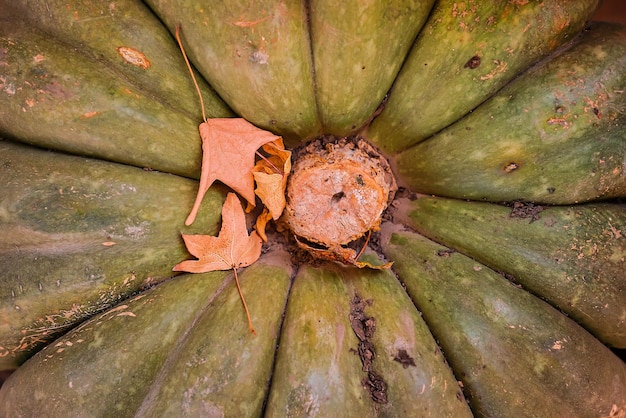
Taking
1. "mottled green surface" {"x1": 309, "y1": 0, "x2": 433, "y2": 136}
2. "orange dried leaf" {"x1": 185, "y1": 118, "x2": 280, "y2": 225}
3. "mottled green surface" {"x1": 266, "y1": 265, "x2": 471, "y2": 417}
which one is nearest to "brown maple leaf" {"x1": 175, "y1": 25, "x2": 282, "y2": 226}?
"orange dried leaf" {"x1": 185, "y1": 118, "x2": 280, "y2": 225}

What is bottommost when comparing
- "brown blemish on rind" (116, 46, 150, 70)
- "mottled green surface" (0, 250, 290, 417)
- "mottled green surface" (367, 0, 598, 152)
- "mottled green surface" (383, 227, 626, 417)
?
"mottled green surface" (0, 250, 290, 417)

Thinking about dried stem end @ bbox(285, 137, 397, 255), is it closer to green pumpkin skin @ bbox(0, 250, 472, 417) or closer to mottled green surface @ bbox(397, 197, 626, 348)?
green pumpkin skin @ bbox(0, 250, 472, 417)

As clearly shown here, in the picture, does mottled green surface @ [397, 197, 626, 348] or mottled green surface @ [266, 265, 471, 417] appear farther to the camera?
mottled green surface @ [397, 197, 626, 348]

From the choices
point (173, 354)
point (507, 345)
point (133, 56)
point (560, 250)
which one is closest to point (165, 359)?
point (173, 354)

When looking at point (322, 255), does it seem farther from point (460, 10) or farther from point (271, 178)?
point (460, 10)

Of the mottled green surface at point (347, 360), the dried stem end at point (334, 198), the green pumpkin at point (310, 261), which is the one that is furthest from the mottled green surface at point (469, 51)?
the mottled green surface at point (347, 360)

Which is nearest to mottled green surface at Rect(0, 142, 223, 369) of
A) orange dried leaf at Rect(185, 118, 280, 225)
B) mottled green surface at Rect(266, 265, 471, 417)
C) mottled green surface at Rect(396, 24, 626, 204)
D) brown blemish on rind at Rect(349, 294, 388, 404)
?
orange dried leaf at Rect(185, 118, 280, 225)

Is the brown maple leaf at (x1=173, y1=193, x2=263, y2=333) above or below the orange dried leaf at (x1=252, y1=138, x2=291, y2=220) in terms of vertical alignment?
below

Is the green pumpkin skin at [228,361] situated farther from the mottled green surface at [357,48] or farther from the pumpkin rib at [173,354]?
the mottled green surface at [357,48]
